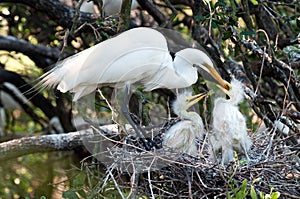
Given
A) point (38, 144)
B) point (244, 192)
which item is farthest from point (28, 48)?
point (244, 192)

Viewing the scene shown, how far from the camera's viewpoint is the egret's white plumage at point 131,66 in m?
2.60

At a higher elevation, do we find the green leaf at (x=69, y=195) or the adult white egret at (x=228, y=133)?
the adult white egret at (x=228, y=133)

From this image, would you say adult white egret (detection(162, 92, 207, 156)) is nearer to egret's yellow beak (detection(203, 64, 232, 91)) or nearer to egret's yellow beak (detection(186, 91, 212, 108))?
egret's yellow beak (detection(186, 91, 212, 108))

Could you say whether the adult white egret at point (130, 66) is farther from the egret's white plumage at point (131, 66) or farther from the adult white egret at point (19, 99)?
the adult white egret at point (19, 99)

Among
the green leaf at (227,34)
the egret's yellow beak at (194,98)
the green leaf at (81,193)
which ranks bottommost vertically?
the green leaf at (81,193)

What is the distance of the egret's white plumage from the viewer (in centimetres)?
260

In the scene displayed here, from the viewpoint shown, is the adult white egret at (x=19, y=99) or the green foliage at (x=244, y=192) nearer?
the green foliage at (x=244, y=192)

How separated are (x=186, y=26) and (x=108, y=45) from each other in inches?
51.9

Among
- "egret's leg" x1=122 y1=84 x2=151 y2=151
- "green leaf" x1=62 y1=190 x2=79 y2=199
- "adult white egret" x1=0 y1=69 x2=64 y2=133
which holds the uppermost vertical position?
"egret's leg" x1=122 y1=84 x2=151 y2=151

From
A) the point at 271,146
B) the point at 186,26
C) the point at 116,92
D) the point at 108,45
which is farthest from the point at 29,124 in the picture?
the point at 271,146

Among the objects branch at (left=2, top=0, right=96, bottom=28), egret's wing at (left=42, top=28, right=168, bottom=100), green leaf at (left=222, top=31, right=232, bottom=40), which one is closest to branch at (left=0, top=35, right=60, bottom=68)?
branch at (left=2, top=0, right=96, bottom=28)

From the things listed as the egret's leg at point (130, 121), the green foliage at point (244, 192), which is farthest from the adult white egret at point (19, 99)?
the green foliage at point (244, 192)

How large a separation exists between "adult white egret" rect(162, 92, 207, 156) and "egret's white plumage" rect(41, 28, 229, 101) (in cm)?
11

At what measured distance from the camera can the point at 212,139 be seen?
2.56m
